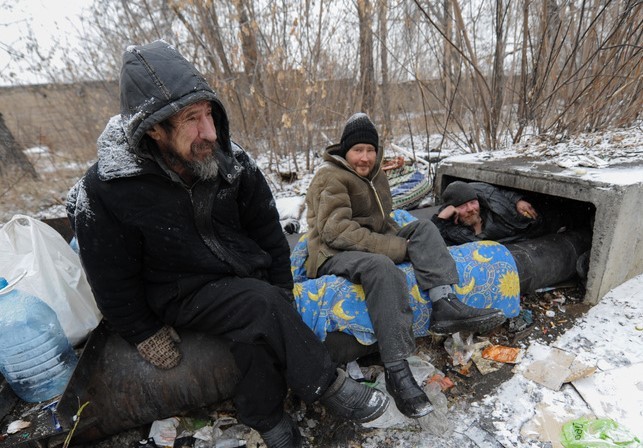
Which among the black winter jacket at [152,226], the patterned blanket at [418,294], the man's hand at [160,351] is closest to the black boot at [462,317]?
the patterned blanket at [418,294]

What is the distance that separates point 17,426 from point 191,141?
1.46m

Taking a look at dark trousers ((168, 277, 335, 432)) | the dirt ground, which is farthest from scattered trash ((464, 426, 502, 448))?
dark trousers ((168, 277, 335, 432))

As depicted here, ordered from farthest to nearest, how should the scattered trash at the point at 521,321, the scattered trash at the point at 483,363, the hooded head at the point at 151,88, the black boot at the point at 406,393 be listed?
1. the scattered trash at the point at 521,321
2. the scattered trash at the point at 483,363
3. the black boot at the point at 406,393
4. the hooded head at the point at 151,88

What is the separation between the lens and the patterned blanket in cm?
194

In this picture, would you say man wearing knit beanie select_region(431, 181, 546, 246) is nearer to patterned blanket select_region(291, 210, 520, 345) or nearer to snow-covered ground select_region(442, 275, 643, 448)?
patterned blanket select_region(291, 210, 520, 345)

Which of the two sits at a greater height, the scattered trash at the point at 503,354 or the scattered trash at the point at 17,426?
the scattered trash at the point at 17,426

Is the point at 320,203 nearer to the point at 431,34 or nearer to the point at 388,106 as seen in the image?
the point at 431,34

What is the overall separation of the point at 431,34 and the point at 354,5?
120cm

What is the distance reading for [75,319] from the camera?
1.81m

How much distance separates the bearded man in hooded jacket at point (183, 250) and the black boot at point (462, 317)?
578 millimetres

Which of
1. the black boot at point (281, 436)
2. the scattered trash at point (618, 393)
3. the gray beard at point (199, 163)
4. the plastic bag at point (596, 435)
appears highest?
the gray beard at point (199, 163)

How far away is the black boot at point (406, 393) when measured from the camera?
1.64 meters

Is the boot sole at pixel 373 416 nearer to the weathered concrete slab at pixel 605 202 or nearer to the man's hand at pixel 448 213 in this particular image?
the man's hand at pixel 448 213

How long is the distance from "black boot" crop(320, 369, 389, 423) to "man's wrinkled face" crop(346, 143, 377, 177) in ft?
4.73
